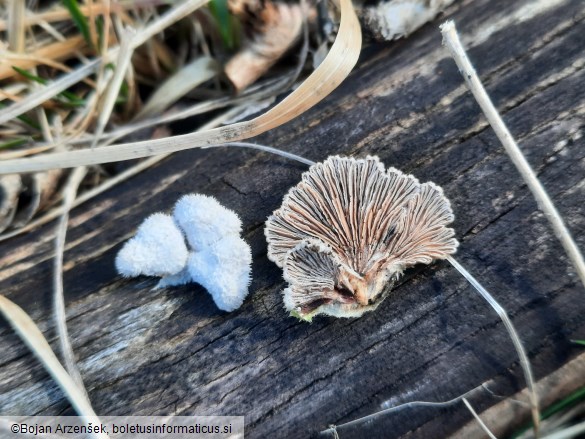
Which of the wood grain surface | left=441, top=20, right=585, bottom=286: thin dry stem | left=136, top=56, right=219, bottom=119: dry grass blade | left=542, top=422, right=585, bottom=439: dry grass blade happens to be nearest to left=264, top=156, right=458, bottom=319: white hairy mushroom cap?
the wood grain surface

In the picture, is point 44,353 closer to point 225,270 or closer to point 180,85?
point 225,270

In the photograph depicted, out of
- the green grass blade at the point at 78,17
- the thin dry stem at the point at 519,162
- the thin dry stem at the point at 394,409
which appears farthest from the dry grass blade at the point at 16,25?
the thin dry stem at the point at 394,409

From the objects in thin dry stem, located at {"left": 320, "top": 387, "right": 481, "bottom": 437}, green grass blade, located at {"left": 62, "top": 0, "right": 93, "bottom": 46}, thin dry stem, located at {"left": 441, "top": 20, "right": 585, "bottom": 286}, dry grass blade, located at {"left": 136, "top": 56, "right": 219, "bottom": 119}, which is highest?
green grass blade, located at {"left": 62, "top": 0, "right": 93, "bottom": 46}

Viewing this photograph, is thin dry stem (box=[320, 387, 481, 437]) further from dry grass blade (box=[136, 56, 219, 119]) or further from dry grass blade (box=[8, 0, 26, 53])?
dry grass blade (box=[8, 0, 26, 53])

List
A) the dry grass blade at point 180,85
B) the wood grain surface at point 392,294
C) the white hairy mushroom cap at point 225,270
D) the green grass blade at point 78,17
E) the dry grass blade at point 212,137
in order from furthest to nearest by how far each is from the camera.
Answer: the dry grass blade at point 180,85, the green grass blade at point 78,17, the dry grass blade at point 212,137, the white hairy mushroom cap at point 225,270, the wood grain surface at point 392,294

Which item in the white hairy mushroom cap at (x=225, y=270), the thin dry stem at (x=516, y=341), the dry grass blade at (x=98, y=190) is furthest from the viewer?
the dry grass blade at (x=98, y=190)

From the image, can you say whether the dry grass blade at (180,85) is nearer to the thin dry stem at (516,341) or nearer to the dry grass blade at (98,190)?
the dry grass blade at (98,190)

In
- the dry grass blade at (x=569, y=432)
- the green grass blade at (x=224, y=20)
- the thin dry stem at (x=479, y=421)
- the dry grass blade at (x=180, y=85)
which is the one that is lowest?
the dry grass blade at (x=569, y=432)
